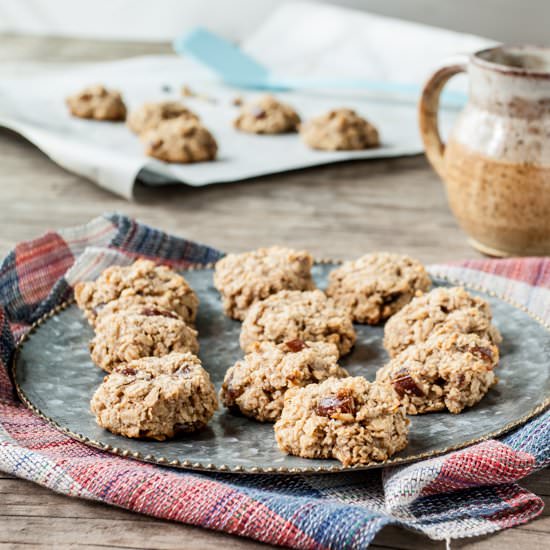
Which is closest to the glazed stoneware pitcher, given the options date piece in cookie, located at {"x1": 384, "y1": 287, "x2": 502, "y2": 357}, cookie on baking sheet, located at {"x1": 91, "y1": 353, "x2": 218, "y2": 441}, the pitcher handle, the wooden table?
the pitcher handle

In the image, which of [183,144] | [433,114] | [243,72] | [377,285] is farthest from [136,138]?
[377,285]

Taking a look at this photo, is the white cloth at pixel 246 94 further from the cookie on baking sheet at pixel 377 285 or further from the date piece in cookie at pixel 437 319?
the date piece in cookie at pixel 437 319

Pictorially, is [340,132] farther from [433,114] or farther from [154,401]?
[154,401]

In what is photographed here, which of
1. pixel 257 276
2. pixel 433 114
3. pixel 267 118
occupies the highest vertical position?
pixel 433 114

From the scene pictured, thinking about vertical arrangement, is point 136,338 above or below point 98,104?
above

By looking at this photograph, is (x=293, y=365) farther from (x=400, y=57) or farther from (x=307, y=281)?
(x=400, y=57)

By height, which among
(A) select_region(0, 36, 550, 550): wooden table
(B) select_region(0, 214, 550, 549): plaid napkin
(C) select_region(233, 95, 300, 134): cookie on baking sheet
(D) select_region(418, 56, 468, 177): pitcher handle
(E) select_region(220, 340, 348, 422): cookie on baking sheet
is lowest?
(A) select_region(0, 36, 550, 550): wooden table

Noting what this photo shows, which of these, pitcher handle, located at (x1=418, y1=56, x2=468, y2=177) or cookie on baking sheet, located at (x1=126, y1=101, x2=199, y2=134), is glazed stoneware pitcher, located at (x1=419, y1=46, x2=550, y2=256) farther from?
cookie on baking sheet, located at (x1=126, y1=101, x2=199, y2=134)

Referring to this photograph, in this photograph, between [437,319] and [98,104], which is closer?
[437,319]
